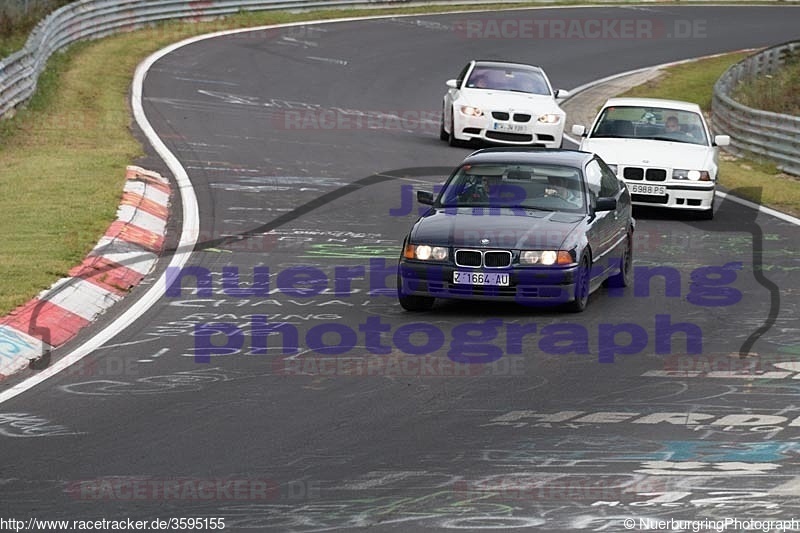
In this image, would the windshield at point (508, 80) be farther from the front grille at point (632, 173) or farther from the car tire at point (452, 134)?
the front grille at point (632, 173)

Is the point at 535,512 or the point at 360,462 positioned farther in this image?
the point at 360,462

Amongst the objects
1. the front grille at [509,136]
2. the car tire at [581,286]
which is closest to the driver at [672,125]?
the front grille at [509,136]

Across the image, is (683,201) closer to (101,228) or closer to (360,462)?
(101,228)

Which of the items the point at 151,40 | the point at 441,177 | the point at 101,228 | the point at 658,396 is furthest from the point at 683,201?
the point at 151,40

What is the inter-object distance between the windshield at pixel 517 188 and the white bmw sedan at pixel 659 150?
5.70 metres

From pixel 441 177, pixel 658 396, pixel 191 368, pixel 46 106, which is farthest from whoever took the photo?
pixel 46 106

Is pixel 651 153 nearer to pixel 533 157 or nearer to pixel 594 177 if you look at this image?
pixel 594 177

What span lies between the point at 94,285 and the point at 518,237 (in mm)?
3907

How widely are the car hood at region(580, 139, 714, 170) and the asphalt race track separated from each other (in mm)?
765

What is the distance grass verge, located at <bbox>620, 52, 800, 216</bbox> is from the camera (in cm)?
2273

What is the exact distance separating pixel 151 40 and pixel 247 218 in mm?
20456

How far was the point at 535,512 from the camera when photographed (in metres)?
7.52

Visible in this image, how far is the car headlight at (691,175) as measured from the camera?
2002 cm

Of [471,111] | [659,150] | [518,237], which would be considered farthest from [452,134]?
[518,237]
